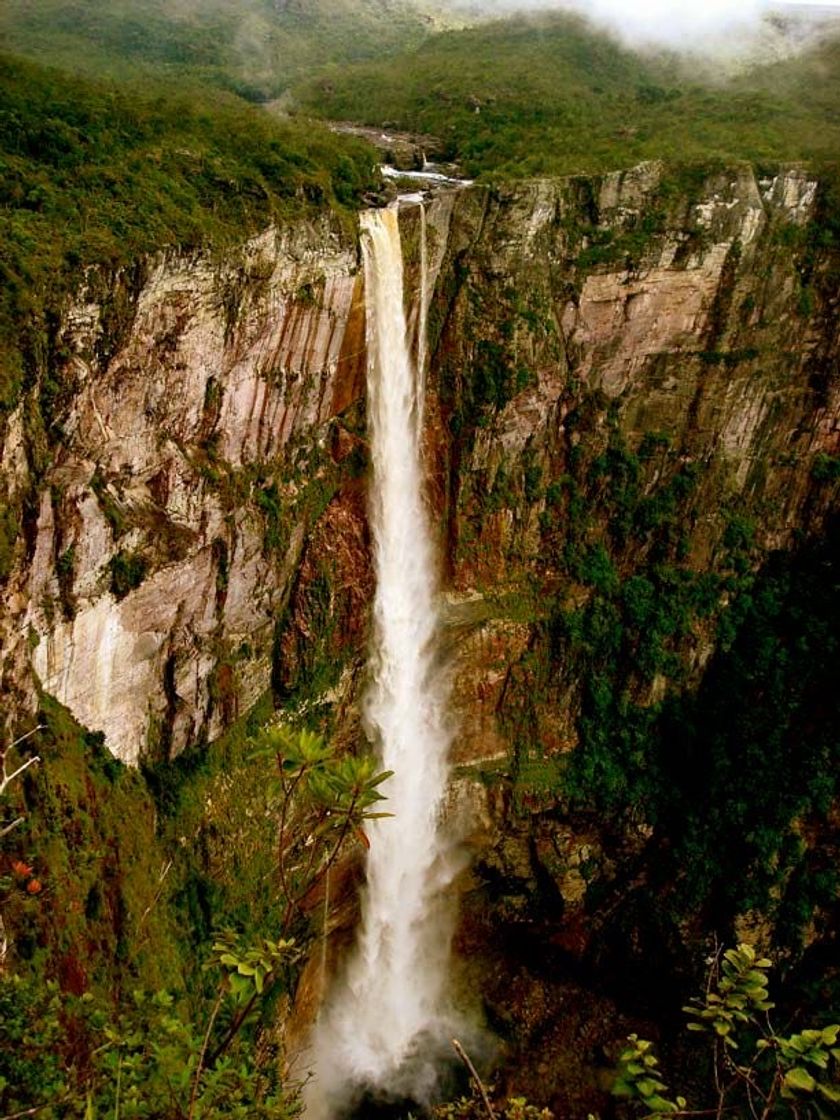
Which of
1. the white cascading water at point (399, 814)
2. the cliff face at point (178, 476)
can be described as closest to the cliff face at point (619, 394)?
the white cascading water at point (399, 814)

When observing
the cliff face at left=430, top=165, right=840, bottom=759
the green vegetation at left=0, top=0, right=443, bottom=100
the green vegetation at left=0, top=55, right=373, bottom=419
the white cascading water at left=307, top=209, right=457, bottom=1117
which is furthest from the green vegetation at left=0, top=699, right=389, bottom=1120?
the green vegetation at left=0, top=0, right=443, bottom=100

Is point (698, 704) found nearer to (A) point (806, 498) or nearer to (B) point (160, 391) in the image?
(A) point (806, 498)

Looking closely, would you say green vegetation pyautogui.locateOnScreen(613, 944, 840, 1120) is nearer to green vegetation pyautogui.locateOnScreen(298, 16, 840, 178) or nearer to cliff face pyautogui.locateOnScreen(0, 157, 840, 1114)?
cliff face pyautogui.locateOnScreen(0, 157, 840, 1114)

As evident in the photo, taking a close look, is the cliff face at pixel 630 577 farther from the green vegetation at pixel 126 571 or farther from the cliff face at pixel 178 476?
the green vegetation at pixel 126 571

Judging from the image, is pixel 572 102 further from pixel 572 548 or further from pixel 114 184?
pixel 114 184

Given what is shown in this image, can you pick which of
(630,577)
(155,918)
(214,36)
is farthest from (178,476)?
(214,36)

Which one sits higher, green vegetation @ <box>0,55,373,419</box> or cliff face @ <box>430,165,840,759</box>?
green vegetation @ <box>0,55,373,419</box>
